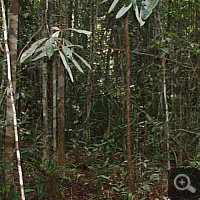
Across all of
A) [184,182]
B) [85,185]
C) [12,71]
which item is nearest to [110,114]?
[85,185]

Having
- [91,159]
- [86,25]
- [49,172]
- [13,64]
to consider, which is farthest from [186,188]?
[86,25]

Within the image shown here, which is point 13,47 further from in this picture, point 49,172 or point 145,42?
point 145,42

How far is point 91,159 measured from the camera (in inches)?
118

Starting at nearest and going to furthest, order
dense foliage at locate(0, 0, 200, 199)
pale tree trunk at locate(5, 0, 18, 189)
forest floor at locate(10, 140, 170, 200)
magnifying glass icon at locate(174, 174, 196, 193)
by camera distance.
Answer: pale tree trunk at locate(5, 0, 18, 189) < forest floor at locate(10, 140, 170, 200) < dense foliage at locate(0, 0, 200, 199) < magnifying glass icon at locate(174, 174, 196, 193)

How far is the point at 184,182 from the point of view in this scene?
2.69 meters

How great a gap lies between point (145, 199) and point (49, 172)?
102cm

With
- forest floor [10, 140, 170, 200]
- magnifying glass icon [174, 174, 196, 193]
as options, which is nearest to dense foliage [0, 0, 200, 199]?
forest floor [10, 140, 170, 200]

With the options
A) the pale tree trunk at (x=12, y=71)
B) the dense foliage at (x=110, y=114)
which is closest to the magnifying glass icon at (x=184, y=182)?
the dense foliage at (x=110, y=114)

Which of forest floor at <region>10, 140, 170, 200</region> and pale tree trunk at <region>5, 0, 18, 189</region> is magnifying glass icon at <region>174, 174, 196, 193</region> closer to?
forest floor at <region>10, 140, 170, 200</region>

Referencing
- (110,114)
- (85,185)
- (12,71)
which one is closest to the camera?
(12,71)

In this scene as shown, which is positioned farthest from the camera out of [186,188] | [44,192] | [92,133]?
[92,133]

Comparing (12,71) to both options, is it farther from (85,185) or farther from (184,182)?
(184,182)

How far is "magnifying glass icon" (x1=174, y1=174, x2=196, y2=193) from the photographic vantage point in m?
2.65

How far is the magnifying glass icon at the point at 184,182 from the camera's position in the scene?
2.65 m
